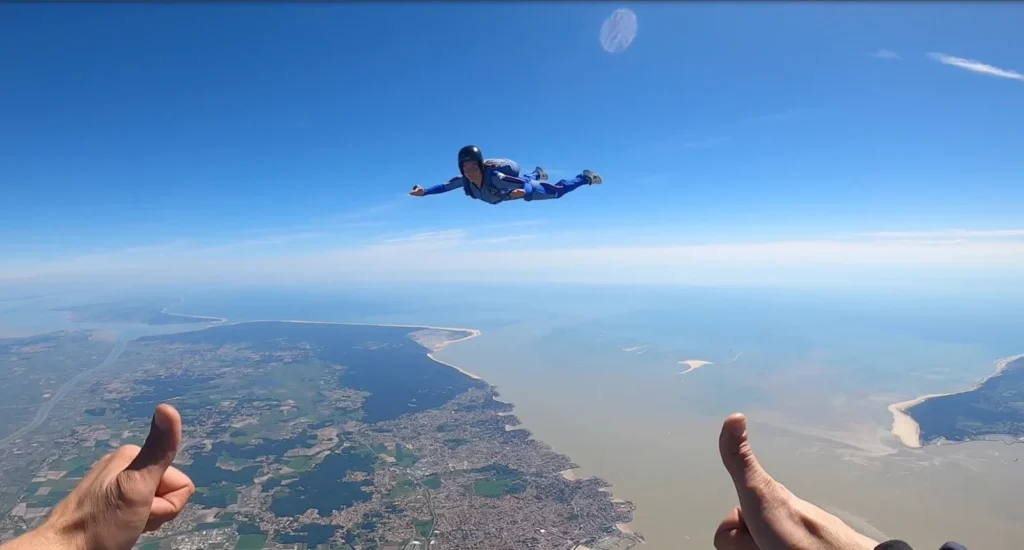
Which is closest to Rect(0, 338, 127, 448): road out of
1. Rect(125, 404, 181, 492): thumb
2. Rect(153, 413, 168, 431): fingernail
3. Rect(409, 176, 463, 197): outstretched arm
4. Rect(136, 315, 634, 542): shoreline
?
Rect(136, 315, 634, 542): shoreline

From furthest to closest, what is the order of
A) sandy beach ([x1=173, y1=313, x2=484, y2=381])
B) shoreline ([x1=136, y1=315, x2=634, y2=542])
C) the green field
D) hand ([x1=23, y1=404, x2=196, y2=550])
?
sandy beach ([x1=173, y1=313, x2=484, y2=381]) < the green field < shoreline ([x1=136, y1=315, x2=634, y2=542]) < hand ([x1=23, y1=404, x2=196, y2=550])

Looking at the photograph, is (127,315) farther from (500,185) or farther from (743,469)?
(743,469)

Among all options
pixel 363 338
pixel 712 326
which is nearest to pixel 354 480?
pixel 363 338

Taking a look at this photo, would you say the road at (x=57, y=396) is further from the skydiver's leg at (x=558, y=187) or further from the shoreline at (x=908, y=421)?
the shoreline at (x=908, y=421)

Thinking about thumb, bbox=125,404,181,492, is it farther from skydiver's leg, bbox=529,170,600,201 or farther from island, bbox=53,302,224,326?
island, bbox=53,302,224,326

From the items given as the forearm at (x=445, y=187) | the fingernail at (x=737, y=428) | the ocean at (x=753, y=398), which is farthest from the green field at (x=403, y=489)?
the fingernail at (x=737, y=428)

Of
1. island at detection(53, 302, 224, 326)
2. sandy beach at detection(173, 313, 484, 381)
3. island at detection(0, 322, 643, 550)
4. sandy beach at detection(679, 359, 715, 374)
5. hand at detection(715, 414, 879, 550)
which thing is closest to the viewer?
hand at detection(715, 414, 879, 550)

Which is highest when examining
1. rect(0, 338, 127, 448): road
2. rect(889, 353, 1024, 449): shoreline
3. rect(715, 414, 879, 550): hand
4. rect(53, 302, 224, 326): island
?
rect(715, 414, 879, 550): hand
